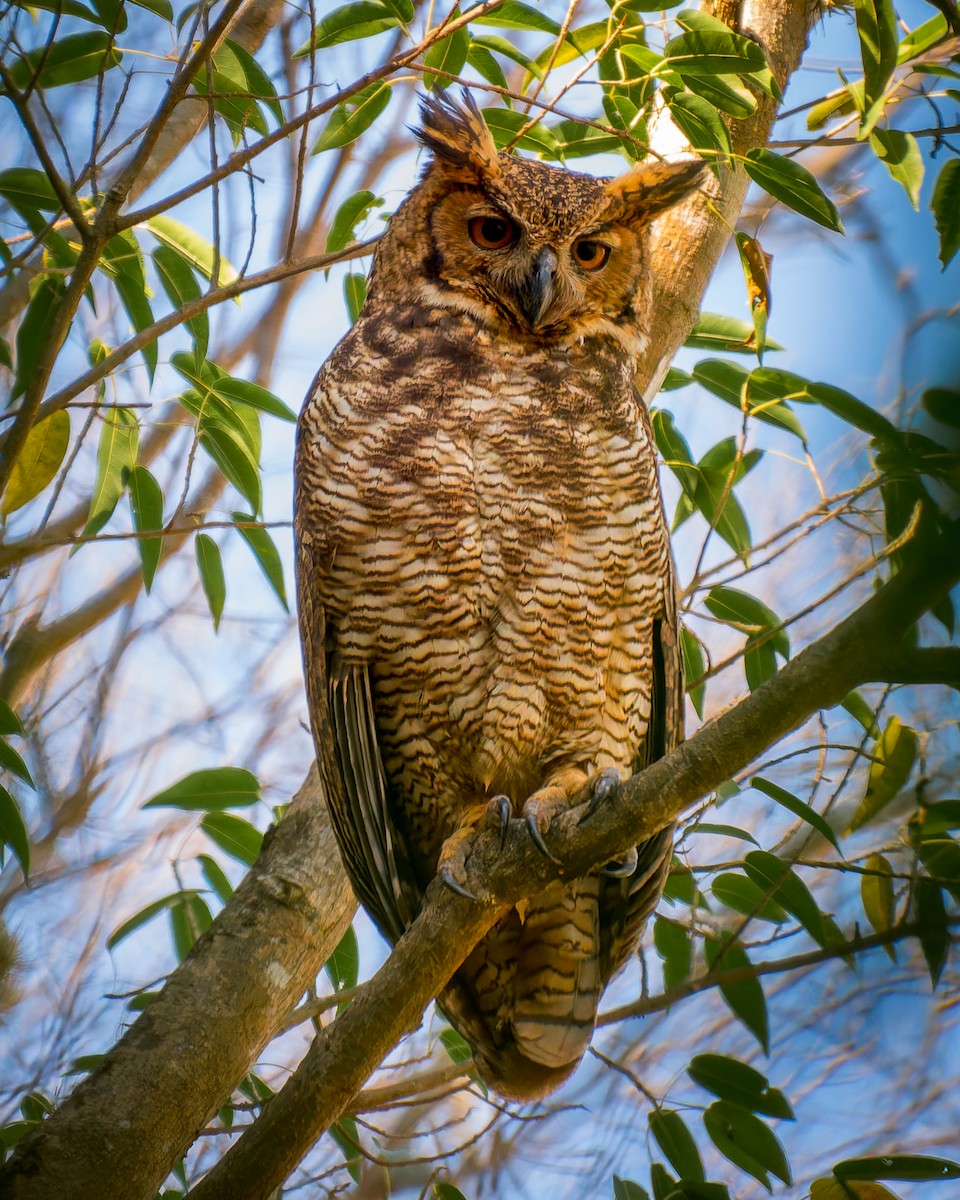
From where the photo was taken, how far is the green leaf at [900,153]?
6.52 ft

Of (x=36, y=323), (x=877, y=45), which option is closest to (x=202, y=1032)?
(x=36, y=323)

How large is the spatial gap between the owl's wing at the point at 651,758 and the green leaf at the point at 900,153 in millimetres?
906

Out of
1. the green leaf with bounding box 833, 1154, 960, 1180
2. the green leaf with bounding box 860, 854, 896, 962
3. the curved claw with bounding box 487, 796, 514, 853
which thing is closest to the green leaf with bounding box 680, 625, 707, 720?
the curved claw with bounding box 487, 796, 514, 853

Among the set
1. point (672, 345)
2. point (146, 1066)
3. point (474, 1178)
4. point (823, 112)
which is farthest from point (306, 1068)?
point (823, 112)

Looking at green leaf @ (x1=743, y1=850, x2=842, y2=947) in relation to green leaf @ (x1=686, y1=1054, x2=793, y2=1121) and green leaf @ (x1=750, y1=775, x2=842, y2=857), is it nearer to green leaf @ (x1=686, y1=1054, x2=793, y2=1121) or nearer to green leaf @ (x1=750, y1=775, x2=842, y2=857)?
green leaf @ (x1=750, y1=775, x2=842, y2=857)

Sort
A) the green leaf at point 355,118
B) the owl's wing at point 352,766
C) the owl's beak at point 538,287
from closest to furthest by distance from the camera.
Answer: the owl's wing at point 352,766, the owl's beak at point 538,287, the green leaf at point 355,118

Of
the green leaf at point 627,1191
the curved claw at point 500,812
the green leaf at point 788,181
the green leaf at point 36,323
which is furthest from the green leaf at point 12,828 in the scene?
the green leaf at point 788,181

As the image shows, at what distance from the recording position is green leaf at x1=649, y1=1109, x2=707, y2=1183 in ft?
6.23

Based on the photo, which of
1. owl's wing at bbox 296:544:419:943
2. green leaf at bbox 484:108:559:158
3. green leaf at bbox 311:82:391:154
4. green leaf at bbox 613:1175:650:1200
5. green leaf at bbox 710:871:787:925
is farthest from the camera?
green leaf at bbox 484:108:559:158

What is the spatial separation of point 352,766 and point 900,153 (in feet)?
5.03

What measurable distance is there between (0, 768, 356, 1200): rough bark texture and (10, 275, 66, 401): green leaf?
3.65 ft

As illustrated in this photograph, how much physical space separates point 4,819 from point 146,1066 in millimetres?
639

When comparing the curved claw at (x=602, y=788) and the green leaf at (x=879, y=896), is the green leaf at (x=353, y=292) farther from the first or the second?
the green leaf at (x=879, y=896)

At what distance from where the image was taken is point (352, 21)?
8.11ft
